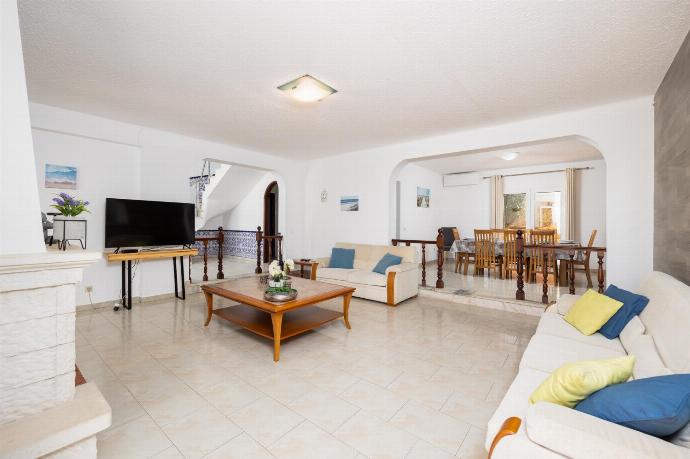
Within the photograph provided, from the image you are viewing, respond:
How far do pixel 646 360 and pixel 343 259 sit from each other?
4079mm

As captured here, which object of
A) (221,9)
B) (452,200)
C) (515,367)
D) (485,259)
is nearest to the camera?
(221,9)

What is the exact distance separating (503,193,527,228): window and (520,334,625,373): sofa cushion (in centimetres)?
646

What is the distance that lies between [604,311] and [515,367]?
31.5 inches

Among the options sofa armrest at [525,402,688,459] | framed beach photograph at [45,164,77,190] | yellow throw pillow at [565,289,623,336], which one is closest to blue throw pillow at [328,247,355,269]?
yellow throw pillow at [565,289,623,336]

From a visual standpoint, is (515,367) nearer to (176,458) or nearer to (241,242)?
(176,458)

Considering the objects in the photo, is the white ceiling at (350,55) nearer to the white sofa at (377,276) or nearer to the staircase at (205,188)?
the white sofa at (377,276)

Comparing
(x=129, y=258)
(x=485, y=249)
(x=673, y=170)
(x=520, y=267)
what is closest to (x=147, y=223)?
(x=129, y=258)

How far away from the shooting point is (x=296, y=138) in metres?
5.20

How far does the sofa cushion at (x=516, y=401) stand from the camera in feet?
4.38

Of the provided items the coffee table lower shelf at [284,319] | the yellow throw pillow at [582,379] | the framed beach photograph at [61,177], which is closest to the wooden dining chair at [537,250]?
the coffee table lower shelf at [284,319]

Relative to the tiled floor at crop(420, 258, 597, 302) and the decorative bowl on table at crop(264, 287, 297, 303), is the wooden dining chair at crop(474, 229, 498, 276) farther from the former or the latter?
the decorative bowl on table at crop(264, 287, 297, 303)

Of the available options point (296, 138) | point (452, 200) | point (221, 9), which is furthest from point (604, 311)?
point (452, 200)

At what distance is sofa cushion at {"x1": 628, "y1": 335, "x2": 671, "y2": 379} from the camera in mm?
1578

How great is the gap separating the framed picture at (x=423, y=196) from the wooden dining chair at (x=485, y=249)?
235 cm
